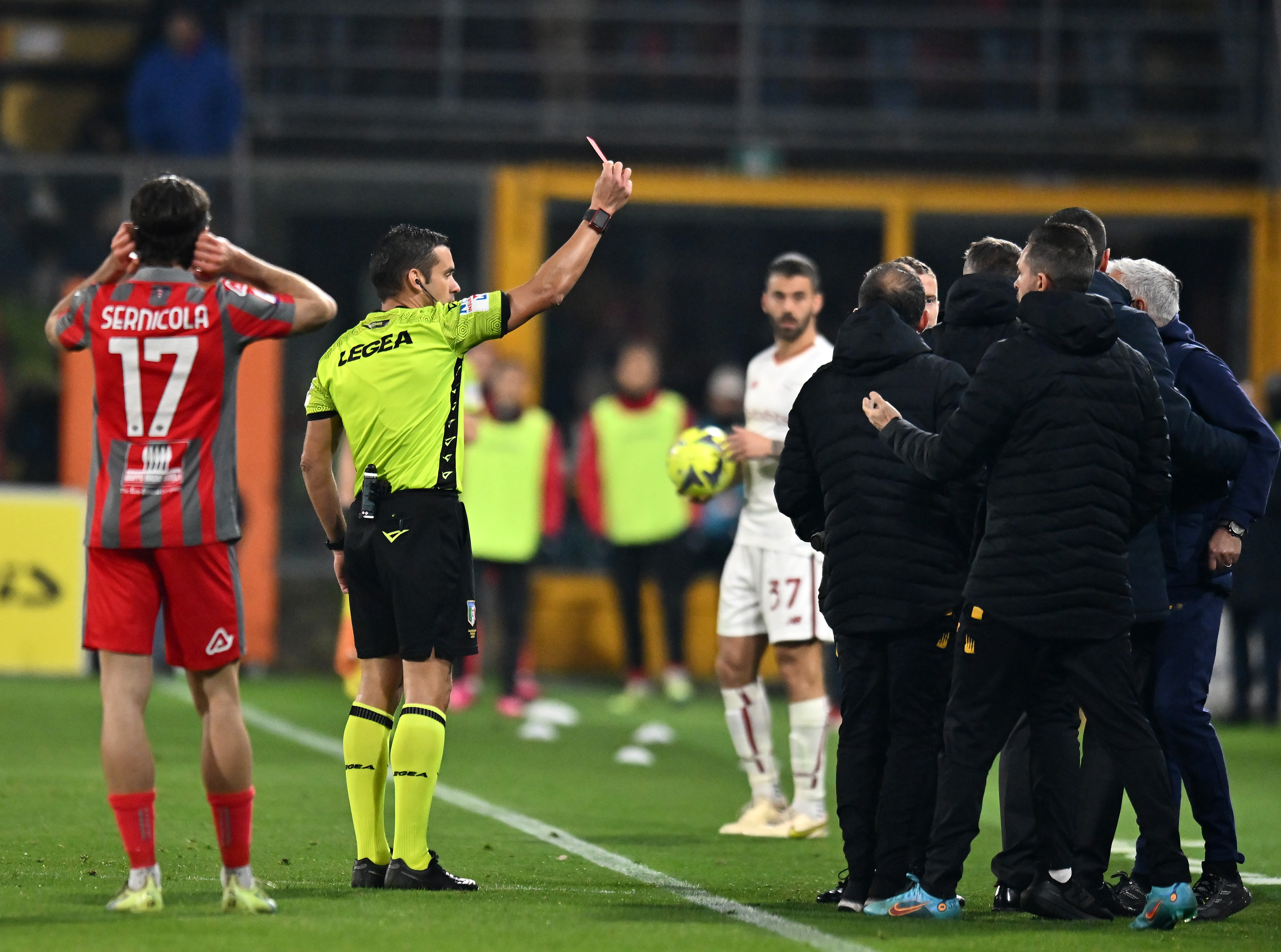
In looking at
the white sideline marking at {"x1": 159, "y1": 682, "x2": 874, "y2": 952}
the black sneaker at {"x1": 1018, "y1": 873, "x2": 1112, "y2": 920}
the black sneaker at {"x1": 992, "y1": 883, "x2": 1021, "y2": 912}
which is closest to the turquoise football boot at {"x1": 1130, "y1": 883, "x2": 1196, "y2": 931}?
the black sneaker at {"x1": 1018, "y1": 873, "x2": 1112, "y2": 920}

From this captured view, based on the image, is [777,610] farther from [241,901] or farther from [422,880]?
[241,901]

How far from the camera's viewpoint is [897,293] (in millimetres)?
6379

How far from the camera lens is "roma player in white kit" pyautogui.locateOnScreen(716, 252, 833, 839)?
8242 millimetres

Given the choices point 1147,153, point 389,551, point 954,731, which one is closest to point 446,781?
point 389,551

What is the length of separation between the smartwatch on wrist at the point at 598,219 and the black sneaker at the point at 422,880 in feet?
6.60

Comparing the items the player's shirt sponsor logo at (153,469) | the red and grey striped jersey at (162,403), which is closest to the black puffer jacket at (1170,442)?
the red and grey striped jersey at (162,403)

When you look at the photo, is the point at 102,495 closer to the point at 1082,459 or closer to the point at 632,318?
the point at 1082,459

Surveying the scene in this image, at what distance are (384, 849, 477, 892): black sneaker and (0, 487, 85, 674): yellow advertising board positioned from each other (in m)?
9.13

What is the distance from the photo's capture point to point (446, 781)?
31.6 feet

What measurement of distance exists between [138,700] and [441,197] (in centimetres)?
1160

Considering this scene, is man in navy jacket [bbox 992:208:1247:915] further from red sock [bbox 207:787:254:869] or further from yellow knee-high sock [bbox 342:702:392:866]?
red sock [bbox 207:787:254:869]

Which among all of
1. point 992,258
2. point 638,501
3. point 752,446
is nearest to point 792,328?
point 752,446

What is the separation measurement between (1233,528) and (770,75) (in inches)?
474

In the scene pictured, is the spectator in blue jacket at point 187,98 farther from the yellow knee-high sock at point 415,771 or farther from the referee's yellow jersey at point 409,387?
A: the yellow knee-high sock at point 415,771
